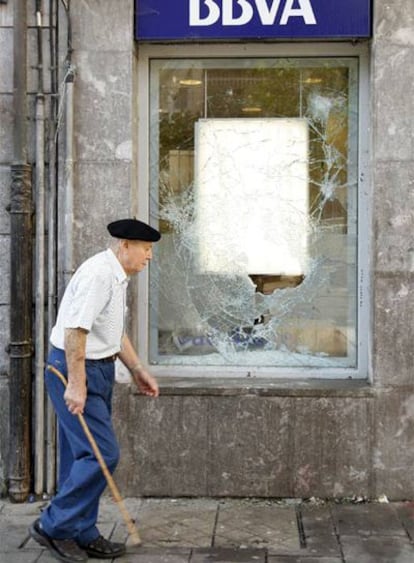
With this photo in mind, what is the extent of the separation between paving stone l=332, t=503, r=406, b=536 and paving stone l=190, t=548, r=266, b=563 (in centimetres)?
64

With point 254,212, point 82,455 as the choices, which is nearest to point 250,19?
point 254,212

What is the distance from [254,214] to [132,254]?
1.78 metres

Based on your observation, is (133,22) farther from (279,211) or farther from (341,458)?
(341,458)

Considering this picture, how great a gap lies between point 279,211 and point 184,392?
4.95 feet

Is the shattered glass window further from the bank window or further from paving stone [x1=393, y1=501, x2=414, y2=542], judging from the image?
paving stone [x1=393, y1=501, x2=414, y2=542]

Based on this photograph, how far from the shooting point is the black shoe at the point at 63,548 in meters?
4.89

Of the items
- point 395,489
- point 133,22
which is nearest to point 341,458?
point 395,489

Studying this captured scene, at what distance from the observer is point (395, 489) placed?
19.7 feet

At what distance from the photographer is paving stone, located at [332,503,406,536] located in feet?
17.9

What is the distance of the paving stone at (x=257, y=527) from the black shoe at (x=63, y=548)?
838mm

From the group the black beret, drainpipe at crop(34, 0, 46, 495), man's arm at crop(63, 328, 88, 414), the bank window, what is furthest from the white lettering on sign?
man's arm at crop(63, 328, 88, 414)

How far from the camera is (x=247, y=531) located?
17.9 feet

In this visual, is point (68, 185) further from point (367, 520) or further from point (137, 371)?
point (367, 520)

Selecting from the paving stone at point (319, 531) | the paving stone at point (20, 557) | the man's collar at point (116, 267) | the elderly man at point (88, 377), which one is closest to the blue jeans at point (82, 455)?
Result: the elderly man at point (88, 377)
